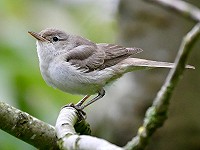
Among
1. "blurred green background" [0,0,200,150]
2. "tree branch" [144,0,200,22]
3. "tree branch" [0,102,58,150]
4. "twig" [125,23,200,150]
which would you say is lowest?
"blurred green background" [0,0,200,150]

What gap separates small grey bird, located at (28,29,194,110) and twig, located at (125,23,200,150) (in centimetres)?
224

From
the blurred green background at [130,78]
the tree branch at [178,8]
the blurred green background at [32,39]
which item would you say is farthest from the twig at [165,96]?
the blurred green background at [130,78]

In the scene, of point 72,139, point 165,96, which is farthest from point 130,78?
point 165,96

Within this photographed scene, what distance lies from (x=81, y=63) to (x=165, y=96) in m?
2.69

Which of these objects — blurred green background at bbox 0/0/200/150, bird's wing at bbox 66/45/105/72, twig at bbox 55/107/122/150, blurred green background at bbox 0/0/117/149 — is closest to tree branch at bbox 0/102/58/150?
twig at bbox 55/107/122/150

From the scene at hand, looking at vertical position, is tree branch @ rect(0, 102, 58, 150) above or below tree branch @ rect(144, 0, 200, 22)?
below

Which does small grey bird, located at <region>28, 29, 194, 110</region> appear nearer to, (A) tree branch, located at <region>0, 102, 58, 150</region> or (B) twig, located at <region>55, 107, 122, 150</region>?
(B) twig, located at <region>55, 107, 122, 150</region>

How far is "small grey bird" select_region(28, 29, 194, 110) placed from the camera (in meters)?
4.26

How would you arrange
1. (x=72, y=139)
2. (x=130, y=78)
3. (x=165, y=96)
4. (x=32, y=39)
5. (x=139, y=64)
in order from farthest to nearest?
1. (x=130, y=78)
2. (x=32, y=39)
3. (x=139, y=64)
4. (x=72, y=139)
5. (x=165, y=96)

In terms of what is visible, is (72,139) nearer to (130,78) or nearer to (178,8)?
(178,8)

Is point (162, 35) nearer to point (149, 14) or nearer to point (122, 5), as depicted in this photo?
point (149, 14)

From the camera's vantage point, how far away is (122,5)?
550 cm

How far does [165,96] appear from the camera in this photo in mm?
1861

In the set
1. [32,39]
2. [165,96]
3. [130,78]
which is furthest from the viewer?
[130,78]
